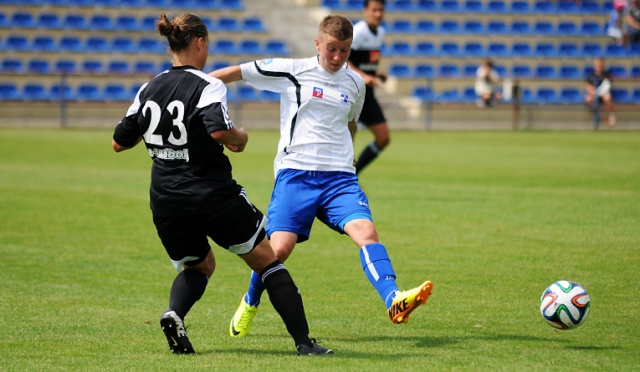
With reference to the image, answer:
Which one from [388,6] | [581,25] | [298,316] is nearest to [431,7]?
[388,6]

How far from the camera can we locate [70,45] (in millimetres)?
31141

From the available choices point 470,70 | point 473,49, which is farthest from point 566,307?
point 473,49

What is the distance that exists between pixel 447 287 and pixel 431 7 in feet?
98.3

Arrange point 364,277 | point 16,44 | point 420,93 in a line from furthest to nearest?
1. point 420,93
2. point 16,44
3. point 364,277

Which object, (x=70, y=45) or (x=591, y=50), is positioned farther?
(x=591, y=50)

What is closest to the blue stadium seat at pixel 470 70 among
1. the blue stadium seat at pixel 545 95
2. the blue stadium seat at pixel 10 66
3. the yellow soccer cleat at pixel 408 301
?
the blue stadium seat at pixel 545 95

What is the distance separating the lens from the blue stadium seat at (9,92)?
28.8 meters

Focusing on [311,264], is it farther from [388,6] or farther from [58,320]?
[388,6]

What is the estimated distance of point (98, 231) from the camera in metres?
10.9

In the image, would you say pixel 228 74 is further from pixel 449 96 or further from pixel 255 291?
pixel 449 96

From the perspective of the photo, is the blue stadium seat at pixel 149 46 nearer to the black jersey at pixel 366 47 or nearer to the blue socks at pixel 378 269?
the black jersey at pixel 366 47

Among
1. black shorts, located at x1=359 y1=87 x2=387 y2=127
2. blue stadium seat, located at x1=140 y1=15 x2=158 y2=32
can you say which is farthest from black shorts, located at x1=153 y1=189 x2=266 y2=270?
blue stadium seat, located at x1=140 y1=15 x2=158 y2=32

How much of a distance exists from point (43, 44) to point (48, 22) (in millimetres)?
1099

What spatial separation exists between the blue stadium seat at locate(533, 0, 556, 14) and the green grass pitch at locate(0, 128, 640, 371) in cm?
2066
